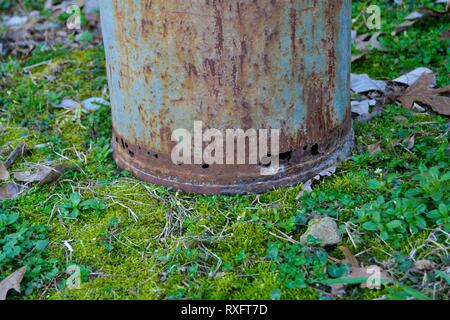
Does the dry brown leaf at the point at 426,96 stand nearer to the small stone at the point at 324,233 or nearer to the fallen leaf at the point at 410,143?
the fallen leaf at the point at 410,143

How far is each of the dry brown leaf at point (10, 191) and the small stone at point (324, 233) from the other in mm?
1399

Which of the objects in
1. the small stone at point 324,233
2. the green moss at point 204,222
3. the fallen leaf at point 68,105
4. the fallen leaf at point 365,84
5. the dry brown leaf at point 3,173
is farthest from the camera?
the fallen leaf at point 68,105

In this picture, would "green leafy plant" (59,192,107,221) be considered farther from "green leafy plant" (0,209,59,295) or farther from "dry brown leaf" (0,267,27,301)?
"dry brown leaf" (0,267,27,301)

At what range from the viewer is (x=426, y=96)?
3.32 metres

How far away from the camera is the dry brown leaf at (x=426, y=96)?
3244mm

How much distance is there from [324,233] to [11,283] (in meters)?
1.19

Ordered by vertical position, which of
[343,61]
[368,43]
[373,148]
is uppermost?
[343,61]

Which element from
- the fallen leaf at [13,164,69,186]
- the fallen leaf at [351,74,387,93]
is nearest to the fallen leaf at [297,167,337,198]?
the fallen leaf at [351,74,387,93]

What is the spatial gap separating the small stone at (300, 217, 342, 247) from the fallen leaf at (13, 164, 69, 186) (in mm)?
1295

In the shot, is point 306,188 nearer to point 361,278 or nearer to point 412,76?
point 361,278

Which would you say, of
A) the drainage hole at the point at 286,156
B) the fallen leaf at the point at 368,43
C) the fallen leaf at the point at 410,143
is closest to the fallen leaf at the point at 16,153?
the drainage hole at the point at 286,156

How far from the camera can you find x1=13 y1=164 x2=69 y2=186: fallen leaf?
298cm

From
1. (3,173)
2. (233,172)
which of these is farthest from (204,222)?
(3,173)
